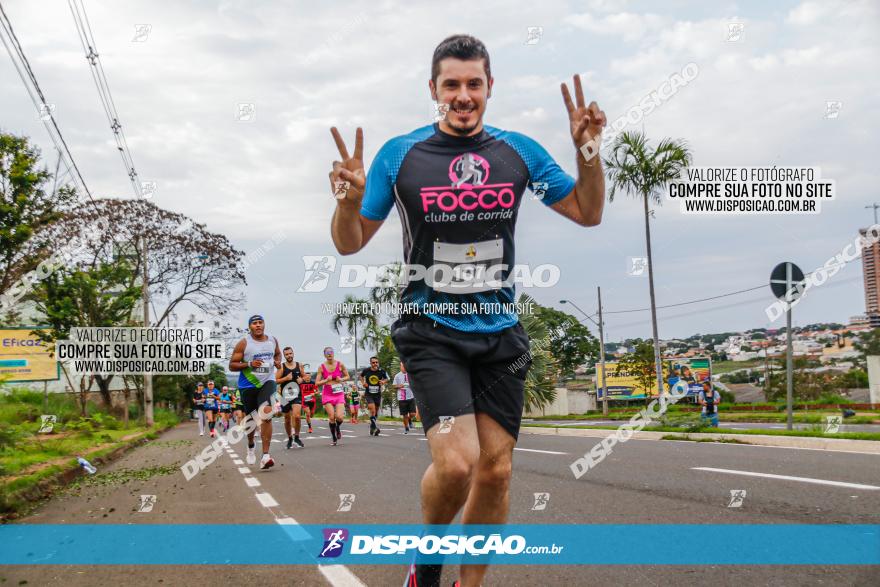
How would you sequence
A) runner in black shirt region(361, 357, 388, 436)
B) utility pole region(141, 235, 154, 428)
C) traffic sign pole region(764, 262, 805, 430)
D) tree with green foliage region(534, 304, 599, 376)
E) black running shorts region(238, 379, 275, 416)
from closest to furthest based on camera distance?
black running shorts region(238, 379, 275, 416) → traffic sign pole region(764, 262, 805, 430) → runner in black shirt region(361, 357, 388, 436) → utility pole region(141, 235, 154, 428) → tree with green foliage region(534, 304, 599, 376)

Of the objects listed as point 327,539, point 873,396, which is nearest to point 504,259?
point 327,539

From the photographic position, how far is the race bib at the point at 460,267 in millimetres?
2984

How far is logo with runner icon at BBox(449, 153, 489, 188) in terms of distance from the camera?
2988 mm

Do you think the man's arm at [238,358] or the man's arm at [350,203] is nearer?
the man's arm at [350,203]

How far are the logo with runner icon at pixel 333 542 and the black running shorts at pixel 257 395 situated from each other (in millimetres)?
5553

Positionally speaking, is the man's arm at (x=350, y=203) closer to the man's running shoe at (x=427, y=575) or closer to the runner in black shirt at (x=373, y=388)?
the man's running shoe at (x=427, y=575)

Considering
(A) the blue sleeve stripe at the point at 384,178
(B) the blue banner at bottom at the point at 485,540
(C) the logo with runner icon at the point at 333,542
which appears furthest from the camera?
(C) the logo with runner icon at the point at 333,542

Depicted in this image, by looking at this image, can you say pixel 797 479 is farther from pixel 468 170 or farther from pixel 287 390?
pixel 287 390

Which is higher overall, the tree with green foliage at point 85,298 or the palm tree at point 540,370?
the tree with green foliage at point 85,298

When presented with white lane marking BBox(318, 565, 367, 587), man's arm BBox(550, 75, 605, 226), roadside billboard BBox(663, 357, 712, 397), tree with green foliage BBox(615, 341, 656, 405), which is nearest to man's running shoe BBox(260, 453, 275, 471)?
white lane marking BBox(318, 565, 367, 587)

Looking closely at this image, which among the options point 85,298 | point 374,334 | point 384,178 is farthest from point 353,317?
point 384,178

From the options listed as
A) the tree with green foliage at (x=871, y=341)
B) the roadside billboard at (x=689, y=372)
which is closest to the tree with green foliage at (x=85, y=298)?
the roadside billboard at (x=689, y=372)

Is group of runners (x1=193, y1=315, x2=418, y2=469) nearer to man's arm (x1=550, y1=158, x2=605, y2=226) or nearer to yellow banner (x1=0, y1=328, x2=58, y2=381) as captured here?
man's arm (x1=550, y1=158, x2=605, y2=226)

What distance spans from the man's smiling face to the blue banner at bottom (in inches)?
63.7
